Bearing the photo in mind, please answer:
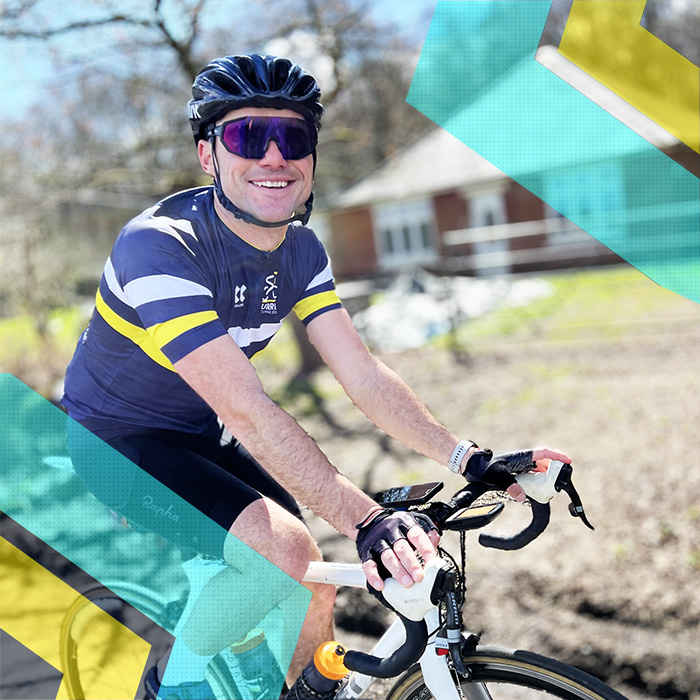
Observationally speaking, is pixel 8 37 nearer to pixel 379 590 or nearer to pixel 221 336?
pixel 221 336

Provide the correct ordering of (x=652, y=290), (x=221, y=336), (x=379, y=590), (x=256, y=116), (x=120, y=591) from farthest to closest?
(x=652, y=290) < (x=120, y=591) < (x=256, y=116) < (x=221, y=336) < (x=379, y=590)

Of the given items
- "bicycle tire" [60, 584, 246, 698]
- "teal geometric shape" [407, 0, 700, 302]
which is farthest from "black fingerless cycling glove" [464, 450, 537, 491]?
"teal geometric shape" [407, 0, 700, 302]

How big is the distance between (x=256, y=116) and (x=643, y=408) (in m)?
6.00

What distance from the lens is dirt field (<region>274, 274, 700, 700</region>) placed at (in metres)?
3.82

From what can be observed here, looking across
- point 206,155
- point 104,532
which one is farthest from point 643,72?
point 206,155

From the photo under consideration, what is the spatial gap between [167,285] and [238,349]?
0.91 feet

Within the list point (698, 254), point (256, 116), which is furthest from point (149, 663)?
point (698, 254)

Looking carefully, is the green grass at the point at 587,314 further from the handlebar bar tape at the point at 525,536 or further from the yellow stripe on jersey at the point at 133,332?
the yellow stripe on jersey at the point at 133,332

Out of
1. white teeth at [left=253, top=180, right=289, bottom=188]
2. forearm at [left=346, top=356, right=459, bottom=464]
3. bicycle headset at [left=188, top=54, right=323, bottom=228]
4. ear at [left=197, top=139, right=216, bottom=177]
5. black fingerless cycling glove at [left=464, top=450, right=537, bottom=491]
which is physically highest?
bicycle headset at [left=188, top=54, right=323, bottom=228]

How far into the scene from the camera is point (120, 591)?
2.71 m

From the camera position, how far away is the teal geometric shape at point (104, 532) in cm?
212

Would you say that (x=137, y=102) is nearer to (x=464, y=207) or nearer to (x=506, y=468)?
(x=506, y=468)

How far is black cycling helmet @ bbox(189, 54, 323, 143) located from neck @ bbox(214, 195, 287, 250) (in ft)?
0.97

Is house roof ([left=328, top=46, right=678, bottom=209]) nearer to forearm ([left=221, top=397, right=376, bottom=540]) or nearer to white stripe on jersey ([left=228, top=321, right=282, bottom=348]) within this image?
white stripe on jersey ([left=228, top=321, right=282, bottom=348])
